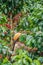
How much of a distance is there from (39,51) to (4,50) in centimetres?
68

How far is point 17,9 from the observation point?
676cm

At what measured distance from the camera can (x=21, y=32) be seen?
5.18 m

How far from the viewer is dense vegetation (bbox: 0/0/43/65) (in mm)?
3150

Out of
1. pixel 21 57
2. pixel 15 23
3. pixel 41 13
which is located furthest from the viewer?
pixel 15 23

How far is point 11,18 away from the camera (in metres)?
6.67

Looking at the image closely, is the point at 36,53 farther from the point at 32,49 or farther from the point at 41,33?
the point at 41,33

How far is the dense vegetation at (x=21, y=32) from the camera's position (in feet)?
10.3

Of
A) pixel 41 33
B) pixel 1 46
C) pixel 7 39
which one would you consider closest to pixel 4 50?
pixel 1 46

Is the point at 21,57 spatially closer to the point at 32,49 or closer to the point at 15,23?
the point at 32,49

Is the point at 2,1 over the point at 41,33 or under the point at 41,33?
under

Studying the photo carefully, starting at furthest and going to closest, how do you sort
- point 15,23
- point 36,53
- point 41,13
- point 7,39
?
point 15,23 < point 7,39 < point 36,53 < point 41,13

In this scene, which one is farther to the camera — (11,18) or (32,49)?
(11,18)

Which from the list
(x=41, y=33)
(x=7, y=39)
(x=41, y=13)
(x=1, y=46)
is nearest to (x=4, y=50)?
(x=1, y=46)

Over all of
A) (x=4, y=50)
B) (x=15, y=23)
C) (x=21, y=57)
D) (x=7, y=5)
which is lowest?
(x=15, y=23)
